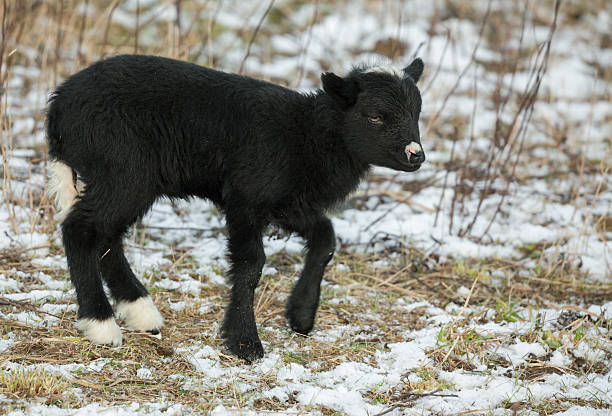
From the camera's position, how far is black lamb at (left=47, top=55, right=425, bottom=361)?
12.3 ft

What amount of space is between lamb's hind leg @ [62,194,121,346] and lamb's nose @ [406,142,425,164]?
1.94m

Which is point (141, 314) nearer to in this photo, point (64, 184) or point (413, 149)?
point (64, 184)

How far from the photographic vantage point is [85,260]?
379 centimetres

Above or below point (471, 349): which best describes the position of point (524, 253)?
above

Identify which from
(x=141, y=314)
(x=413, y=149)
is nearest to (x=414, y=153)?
(x=413, y=149)

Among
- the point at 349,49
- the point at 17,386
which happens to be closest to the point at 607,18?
the point at 349,49

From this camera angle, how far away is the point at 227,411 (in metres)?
3.09

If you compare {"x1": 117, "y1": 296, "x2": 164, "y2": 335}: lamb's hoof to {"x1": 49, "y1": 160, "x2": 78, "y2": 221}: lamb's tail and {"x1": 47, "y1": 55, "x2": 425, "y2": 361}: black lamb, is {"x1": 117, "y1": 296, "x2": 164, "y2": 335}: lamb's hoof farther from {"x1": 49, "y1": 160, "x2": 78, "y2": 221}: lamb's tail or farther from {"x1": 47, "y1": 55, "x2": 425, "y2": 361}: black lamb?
{"x1": 49, "y1": 160, "x2": 78, "y2": 221}: lamb's tail

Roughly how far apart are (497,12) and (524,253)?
7.49 m

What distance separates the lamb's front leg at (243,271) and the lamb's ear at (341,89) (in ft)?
3.14

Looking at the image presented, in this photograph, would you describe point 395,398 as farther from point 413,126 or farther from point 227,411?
point 413,126

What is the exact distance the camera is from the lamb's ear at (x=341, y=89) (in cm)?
390

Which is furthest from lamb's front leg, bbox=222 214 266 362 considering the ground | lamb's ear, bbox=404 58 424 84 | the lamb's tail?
lamb's ear, bbox=404 58 424 84

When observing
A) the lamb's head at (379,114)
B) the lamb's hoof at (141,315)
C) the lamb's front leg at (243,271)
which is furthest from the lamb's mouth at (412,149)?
the lamb's hoof at (141,315)
